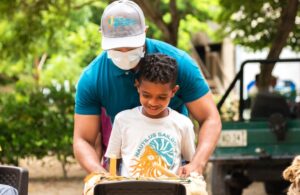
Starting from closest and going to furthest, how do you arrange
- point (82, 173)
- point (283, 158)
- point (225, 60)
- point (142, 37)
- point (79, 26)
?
1. point (142, 37)
2. point (283, 158)
3. point (82, 173)
4. point (79, 26)
5. point (225, 60)

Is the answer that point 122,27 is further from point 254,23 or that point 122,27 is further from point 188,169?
point 254,23

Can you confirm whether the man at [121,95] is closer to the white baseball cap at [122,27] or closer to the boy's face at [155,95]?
the white baseball cap at [122,27]

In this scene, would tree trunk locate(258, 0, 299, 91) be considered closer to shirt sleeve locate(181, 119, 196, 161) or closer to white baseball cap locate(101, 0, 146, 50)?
shirt sleeve locate(181, 119, 196, 161)

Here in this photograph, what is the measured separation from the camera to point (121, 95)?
15.5 ft

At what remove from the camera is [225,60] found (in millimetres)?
35938

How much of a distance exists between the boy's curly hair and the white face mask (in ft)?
0.15

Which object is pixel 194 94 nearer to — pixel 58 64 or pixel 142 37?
pixel 142 37

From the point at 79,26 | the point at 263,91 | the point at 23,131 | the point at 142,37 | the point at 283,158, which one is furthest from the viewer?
the point at 79,26

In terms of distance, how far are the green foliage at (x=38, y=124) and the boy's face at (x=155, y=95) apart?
9206 mm

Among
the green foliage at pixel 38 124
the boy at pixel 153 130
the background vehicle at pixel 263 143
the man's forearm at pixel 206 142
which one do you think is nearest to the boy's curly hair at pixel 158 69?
the boy at pixel 153 130

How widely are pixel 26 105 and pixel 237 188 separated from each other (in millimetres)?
4317

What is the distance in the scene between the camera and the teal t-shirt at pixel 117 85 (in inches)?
183

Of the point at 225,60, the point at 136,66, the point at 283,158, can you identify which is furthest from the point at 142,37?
the point at 225,60

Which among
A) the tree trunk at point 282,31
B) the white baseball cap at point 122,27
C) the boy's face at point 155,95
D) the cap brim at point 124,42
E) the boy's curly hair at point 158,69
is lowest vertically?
the boy's face at point 155,95
